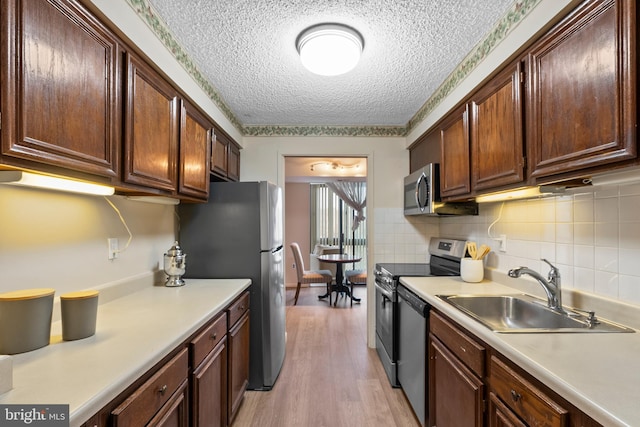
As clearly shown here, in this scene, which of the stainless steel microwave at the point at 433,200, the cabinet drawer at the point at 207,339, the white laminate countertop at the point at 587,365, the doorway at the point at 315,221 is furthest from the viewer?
the doorway at the point at 315,221

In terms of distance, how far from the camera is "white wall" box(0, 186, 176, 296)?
1.12 metres

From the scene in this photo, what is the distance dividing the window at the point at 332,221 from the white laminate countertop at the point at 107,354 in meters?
5.02

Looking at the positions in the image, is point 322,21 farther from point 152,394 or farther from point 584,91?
point 152,394

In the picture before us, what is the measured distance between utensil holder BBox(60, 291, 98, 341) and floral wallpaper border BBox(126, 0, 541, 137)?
1.22 meters

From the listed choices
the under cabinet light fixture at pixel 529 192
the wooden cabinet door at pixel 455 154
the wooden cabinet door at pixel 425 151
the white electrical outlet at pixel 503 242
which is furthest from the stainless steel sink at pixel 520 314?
the wooden cabinet door at pixel 425 151

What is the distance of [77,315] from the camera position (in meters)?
1.08

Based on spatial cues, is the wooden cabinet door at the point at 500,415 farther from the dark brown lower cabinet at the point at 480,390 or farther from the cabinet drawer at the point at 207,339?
the cabinet drawer at the point at 207,339

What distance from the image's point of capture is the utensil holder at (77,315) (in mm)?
1068

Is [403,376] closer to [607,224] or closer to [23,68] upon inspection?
[607,224]

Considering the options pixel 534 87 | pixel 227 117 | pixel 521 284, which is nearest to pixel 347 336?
pixel 521 284

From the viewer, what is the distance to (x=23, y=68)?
2.76 ft

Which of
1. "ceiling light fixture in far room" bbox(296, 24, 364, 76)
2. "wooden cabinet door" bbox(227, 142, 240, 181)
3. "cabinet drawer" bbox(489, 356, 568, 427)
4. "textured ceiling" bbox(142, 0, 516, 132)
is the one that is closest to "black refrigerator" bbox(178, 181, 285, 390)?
"wooden cabinet door" bbox(227, 142, 240, 181)

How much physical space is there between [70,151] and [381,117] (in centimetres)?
247

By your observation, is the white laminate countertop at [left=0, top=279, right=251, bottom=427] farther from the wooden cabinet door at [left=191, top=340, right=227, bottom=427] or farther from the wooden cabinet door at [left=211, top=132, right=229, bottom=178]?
the wooden cabinet door at [left=211, top=132, right=229, bottom=178]
